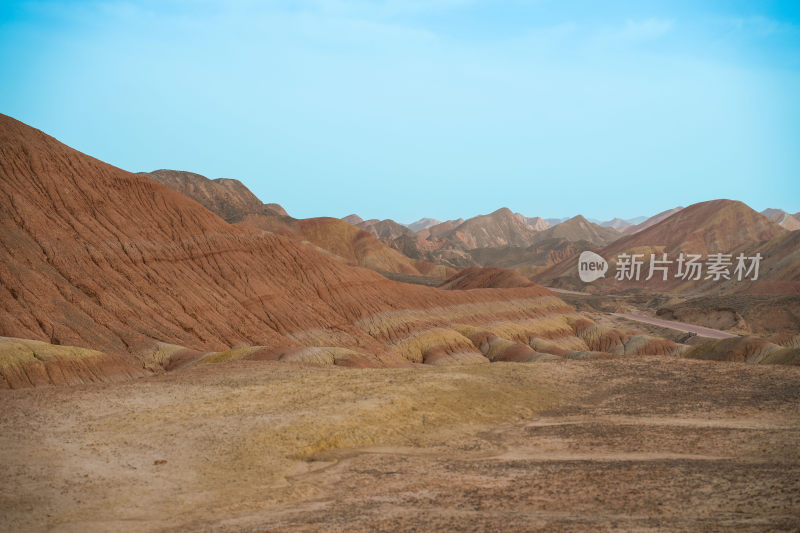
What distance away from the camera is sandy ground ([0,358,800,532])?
39.3 ft

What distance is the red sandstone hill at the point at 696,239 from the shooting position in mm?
156375

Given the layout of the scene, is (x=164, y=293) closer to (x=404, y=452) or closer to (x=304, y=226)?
(x=404, y=452)

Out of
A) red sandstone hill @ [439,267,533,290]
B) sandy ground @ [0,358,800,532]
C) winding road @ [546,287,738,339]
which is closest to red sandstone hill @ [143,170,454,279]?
red sandstone hill @ [439,267,533,290]

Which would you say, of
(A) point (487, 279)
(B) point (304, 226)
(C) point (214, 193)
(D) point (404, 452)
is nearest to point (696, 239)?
(A) point (487, 279)

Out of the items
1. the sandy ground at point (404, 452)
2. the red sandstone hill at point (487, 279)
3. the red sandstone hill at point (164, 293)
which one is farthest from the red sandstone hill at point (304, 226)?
the sandy ground at point (404, 452)

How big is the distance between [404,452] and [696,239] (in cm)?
17499

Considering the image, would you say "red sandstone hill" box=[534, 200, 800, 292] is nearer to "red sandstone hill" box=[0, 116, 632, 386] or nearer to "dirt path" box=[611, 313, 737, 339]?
"dirt path" box=[611, 313, 737, 339]

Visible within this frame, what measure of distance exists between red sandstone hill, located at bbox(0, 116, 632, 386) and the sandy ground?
10951 millimetres

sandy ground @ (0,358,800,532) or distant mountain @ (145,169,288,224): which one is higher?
distant mountain @ (145,169,288,224)

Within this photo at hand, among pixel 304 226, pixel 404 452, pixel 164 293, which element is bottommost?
pixel 404 452

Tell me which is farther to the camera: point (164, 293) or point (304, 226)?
point (304, 226)

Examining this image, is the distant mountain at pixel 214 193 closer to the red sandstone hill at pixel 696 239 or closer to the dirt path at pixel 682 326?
the red sandstone hill at pixel 696 239

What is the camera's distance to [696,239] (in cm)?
17500

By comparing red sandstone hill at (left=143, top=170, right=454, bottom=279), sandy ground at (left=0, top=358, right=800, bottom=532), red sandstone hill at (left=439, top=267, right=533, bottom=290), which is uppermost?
red sandstone hill at (left=143, top=170, right=454, bottom=279)
